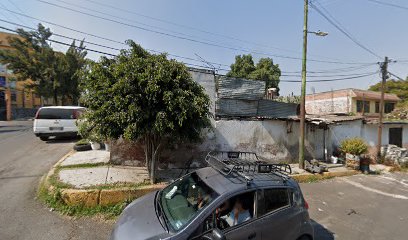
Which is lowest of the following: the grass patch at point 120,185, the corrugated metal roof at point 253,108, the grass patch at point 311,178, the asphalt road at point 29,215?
the grass patch at point 311,178

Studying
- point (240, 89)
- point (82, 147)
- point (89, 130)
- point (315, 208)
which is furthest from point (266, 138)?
point (82, 147)

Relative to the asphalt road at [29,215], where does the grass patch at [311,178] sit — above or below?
below

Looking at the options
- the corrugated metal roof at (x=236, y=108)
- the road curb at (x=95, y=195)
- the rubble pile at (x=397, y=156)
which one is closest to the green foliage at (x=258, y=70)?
the rubble pile at (x=397, y=156)

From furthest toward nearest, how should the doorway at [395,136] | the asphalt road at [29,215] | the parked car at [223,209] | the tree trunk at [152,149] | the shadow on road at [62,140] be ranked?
the doorway at [395,136], the shadow on road at [62,140], the tree trunk at [152,149], the asphalt road at [29,215], the parked car at [223,209]

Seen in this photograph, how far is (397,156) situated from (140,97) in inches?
608

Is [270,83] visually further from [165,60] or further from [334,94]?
[165,60]

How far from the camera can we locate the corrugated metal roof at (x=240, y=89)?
423 inches

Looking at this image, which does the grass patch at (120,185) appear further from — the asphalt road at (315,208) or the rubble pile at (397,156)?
the rubble pile at (397,156)

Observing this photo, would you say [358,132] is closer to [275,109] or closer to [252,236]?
[275,109]

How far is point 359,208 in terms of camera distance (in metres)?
7.05

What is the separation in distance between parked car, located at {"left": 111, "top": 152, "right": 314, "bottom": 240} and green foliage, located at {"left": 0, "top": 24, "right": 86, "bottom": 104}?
28150 millimetres

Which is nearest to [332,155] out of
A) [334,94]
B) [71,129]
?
[71,129]

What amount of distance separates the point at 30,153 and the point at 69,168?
161 inches

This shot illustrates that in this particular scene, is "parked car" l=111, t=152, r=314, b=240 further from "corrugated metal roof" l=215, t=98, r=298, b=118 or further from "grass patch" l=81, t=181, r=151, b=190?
"corrugated metal roof" l=215, t=98, r=298, b=118
